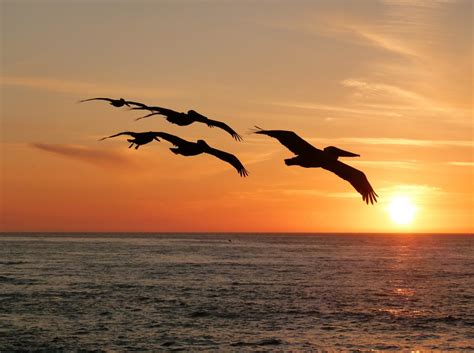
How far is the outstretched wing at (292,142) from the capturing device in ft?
29.3

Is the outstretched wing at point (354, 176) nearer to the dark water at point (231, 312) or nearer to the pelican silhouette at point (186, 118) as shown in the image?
the pelican silhouette at point (186, 118)

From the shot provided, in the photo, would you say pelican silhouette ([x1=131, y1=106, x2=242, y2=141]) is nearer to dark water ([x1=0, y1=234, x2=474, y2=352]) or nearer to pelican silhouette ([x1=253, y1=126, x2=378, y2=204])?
pelican silhouette ([x1=253, y1=126, x2=378, y2=204])

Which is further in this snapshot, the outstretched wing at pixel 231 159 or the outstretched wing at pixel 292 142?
the outstretched wing at pixel 231 159

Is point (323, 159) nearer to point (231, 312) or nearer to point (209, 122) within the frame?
point (209, 122)

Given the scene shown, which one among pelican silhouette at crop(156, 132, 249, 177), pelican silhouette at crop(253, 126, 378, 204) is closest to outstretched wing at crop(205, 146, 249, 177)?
pelican silhouette at crop(156, 132, 249, 177)

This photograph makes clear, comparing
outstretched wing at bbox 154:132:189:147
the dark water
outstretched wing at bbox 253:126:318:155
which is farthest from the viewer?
the dark water

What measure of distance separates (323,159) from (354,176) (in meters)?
0.68

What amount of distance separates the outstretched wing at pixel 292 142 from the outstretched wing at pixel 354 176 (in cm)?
62

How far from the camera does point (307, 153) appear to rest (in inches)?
368

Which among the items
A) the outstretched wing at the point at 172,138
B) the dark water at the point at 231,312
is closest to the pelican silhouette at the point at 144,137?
the outstretched wing at the point at 172,138

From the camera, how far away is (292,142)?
9.13 meters

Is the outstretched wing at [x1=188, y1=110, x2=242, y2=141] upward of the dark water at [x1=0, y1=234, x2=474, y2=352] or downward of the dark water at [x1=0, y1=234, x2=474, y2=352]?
upward

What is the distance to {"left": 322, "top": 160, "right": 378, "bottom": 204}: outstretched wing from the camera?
977 centimetres

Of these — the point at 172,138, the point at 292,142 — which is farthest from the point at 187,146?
the point at 292,142
